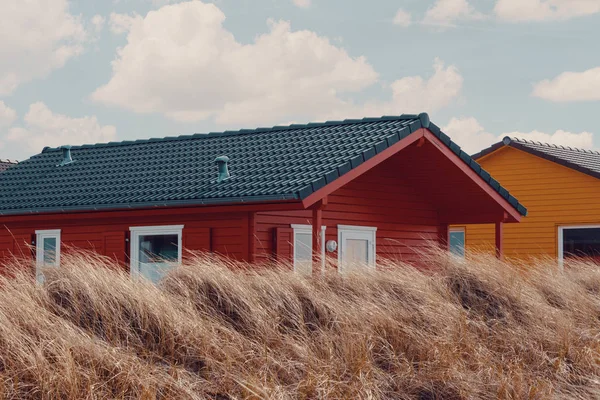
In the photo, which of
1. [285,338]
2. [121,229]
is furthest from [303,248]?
[285,338]

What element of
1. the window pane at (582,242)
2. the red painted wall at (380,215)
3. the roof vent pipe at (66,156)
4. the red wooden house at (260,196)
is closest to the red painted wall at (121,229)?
the red wooden house at (260,196)

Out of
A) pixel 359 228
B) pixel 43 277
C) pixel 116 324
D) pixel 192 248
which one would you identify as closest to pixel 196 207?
pixel 192 248

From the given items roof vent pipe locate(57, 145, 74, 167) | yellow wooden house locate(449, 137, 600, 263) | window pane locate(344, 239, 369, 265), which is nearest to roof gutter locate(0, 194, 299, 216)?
roof vent pipe locate(57, 145, 74, 167)

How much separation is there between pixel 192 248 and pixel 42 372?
8391mm

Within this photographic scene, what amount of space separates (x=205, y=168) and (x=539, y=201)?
10.5m

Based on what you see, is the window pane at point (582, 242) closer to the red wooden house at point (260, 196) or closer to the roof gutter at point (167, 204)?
the red wooden house at point (260, 196)

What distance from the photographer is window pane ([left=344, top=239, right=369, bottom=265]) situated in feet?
55.9

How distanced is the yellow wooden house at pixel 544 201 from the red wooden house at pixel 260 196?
14.5 feet

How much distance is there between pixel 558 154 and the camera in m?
24.2

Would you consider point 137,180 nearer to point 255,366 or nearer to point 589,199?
point 255,366

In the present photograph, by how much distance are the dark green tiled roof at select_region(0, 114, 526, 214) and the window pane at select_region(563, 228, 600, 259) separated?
4482 mm

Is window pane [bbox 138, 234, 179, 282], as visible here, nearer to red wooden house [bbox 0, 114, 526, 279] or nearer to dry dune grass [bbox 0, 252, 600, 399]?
red wooden house [bbox 0, 114, 526, 279]

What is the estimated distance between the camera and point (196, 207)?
1496cm

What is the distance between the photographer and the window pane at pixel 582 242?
22.4 metres
